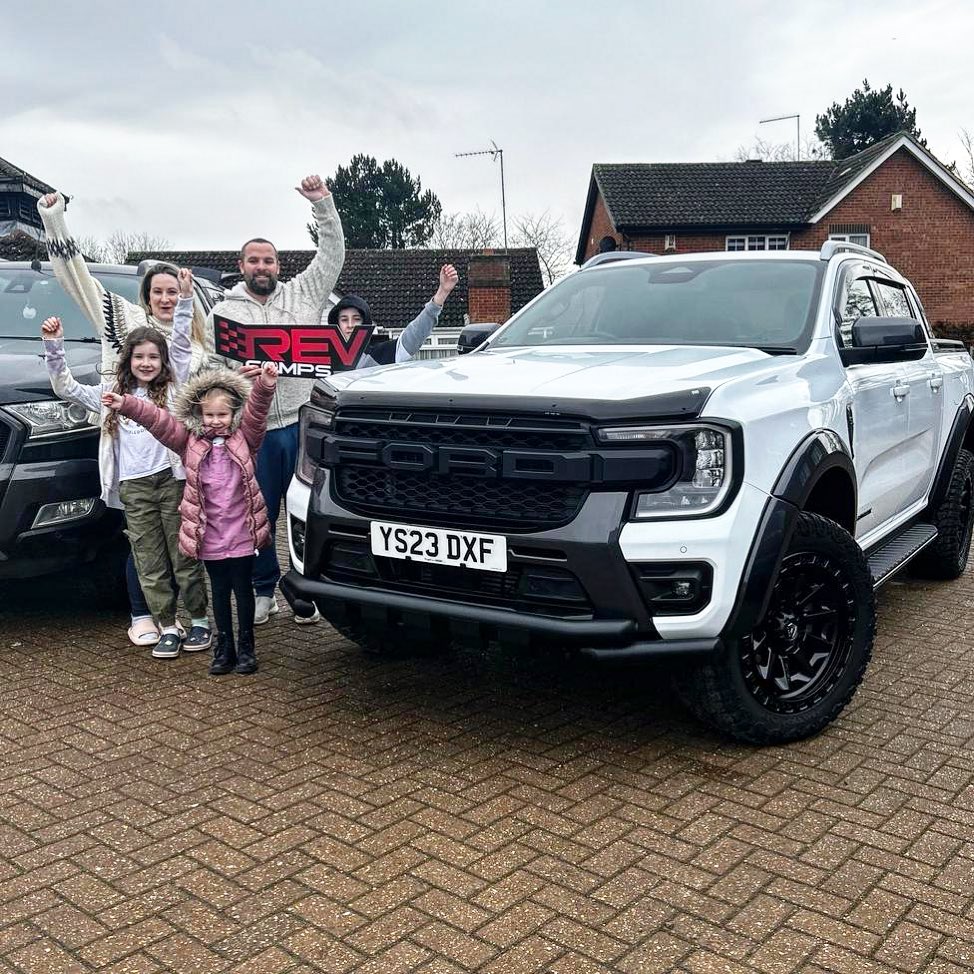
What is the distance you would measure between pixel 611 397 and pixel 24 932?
2243 millimetres

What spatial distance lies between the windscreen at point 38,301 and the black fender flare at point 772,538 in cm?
402

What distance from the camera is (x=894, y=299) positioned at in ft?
18.6

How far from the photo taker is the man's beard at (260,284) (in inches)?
209

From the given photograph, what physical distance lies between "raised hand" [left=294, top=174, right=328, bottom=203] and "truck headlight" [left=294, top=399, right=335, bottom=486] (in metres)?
1.60

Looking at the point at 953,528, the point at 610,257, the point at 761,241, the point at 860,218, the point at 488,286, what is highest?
the point at 860,218

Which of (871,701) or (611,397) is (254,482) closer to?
(611,397)

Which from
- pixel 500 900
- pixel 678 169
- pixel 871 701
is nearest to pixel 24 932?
pixel 500 900

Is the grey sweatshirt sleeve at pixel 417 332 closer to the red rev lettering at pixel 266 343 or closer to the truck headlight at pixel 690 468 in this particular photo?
the red rev lettering at pixel 266 343

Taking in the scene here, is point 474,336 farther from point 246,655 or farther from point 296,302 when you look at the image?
point 246,655

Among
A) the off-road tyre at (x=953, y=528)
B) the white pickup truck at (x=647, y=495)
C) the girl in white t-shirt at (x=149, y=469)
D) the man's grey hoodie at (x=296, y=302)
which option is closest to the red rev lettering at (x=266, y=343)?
the man's grey hoodie at (x=296, y=302)

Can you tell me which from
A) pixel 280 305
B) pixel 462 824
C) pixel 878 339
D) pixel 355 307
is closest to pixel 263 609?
pixel 280 305

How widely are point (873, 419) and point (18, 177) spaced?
2991cm

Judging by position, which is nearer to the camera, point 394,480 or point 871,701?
point 394,480

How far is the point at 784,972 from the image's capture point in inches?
95.5
